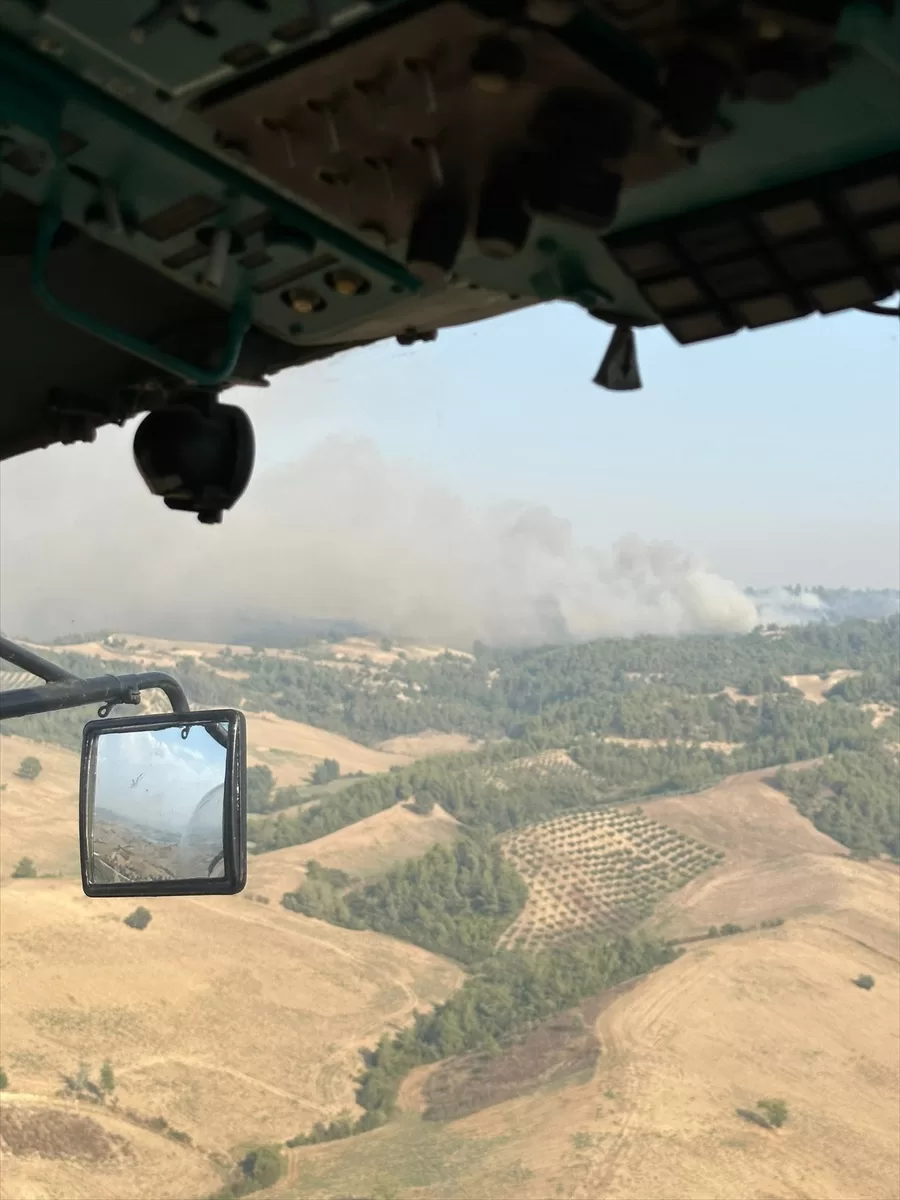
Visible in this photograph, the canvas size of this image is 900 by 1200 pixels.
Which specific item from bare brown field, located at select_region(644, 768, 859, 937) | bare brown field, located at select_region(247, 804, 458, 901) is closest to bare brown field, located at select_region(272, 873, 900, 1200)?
bare brown field, located at select_region(644, 768, 859, 937)

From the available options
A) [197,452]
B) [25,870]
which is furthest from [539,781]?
[197,452]

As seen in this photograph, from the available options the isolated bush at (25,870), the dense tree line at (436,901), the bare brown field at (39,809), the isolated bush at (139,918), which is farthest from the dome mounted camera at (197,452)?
the dense tree line at (436,901)

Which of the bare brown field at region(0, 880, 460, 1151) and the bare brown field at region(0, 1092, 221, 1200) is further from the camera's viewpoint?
the bare brown field at region(0, 880, 460, 1151)

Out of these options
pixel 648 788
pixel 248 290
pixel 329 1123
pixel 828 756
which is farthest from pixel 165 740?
pixel 828 756

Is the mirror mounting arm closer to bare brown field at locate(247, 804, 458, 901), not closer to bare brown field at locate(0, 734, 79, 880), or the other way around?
bare brown field at locate(0, 734, 79, 880)

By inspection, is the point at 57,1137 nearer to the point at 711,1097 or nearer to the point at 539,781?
the point at 711,1097

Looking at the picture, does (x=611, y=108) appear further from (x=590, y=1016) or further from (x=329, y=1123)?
(x=590, y=1016)
